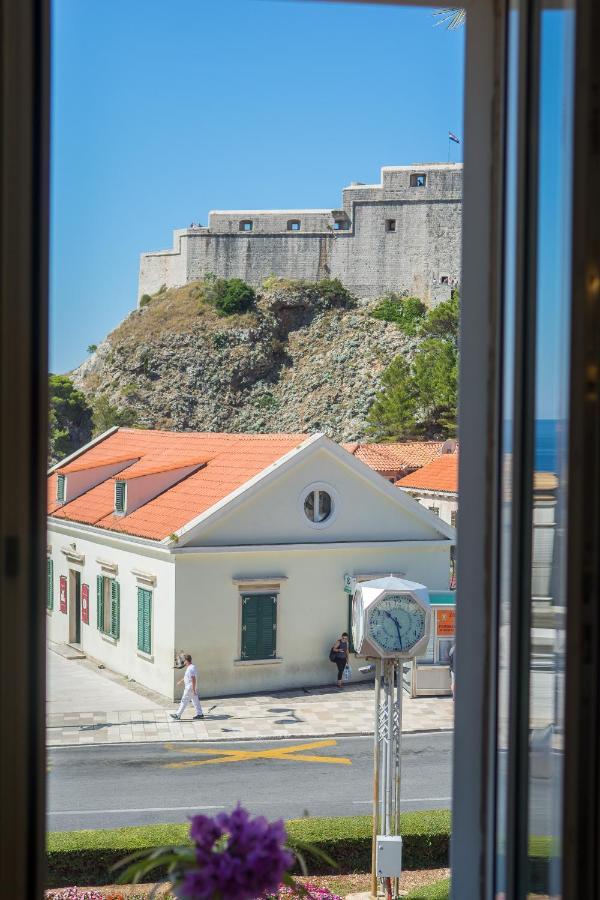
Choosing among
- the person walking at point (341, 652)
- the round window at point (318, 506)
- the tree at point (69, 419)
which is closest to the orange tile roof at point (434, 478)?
the round window at point (318, 506)

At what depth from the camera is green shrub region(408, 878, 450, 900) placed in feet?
11.9

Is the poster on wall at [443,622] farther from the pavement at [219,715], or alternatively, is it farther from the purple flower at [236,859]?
the purple flower at [236,859]

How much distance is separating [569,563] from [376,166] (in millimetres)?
28336

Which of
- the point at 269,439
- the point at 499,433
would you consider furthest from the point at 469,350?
the point at 269,439

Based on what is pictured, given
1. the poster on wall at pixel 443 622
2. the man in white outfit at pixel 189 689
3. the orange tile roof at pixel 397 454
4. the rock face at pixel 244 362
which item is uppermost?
the rock face at pixel 244 362

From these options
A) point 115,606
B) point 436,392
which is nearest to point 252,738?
point 115,606

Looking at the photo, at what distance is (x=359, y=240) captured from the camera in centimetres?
2656

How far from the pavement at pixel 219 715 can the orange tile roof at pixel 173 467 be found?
1.49 m

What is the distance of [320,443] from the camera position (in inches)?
336

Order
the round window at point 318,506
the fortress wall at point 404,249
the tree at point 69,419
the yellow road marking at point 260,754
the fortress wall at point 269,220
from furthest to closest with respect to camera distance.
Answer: the fortress wall at point 269,220 < the fortress wall at point 404,249 < the tree at point 69,419 < the round window at point 318,506 < the yellow road marking at point 260,754

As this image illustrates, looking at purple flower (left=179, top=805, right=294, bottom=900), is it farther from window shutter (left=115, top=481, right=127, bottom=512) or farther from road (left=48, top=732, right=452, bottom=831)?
window shutter (left=115, top=481, right=127, bottom=512)

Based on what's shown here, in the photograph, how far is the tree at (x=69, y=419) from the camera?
21750 mm

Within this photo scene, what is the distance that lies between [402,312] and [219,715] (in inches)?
781

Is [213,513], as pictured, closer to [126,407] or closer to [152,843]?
[152,843]
